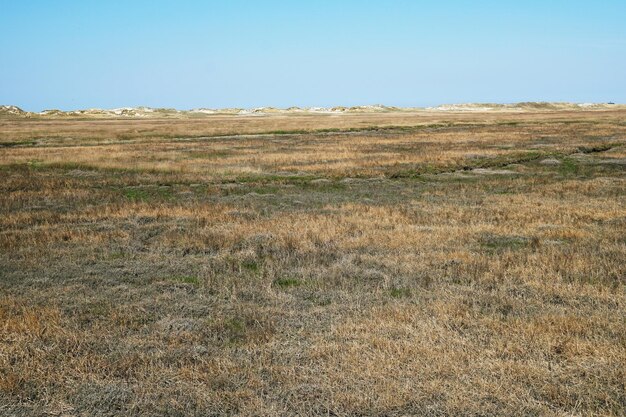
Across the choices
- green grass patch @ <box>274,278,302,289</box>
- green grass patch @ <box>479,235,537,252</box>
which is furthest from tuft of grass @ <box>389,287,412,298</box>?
green grass patch @ <box>479,235,537,252</box>

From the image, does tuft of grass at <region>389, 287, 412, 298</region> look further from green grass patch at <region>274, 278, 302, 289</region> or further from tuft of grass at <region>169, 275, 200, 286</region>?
tuft of grass at <region>169, 275, 200, 286</region>

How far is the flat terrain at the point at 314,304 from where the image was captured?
697 cm

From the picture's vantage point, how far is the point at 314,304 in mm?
10492

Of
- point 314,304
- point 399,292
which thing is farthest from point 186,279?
point 399,292

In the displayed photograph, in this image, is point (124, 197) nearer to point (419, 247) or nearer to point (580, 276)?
point (419, 247)

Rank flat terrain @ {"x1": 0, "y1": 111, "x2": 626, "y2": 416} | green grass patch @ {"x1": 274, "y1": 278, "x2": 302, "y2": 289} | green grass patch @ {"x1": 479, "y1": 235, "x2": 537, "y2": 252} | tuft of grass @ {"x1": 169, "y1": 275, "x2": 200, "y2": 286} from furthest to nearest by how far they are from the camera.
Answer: green grass patch @ {"x1": 479, "y1": 235, "x2": 537, "y2": 252}
tuft of grass @ {"x1": 169, "y1": 275, "x2": 200, "y2": 286}
green grass patch @ {"x1": 274, "y1": 278, "x2": 302, "y2": 289}
flat terrain @ {"x1": 0, "y1": 111, "x2": 626, "y2": 416}

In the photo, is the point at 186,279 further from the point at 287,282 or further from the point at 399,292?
the point at 399,292

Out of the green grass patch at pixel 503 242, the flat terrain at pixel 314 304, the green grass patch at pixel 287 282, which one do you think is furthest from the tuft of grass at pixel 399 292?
the green grass patch at pixel 503 242

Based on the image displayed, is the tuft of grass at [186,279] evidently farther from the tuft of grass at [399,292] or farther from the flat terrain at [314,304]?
the tuft of grass at [399,292]

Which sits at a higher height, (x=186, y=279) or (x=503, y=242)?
(x=503, y=242)

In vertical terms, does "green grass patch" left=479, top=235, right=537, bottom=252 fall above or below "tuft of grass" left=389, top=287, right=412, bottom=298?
above

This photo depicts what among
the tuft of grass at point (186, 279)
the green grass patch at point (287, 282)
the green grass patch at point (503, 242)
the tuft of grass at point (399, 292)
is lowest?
the tuft of grass at point (186, 279)

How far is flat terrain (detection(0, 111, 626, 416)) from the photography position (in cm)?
697

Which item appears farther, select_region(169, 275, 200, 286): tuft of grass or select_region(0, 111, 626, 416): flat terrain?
select_region(169, 275, 200, 286): tuft of grass
